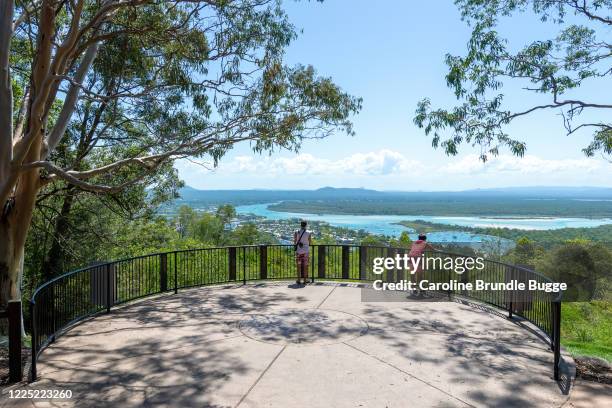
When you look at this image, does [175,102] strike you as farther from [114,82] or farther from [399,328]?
[399,328]

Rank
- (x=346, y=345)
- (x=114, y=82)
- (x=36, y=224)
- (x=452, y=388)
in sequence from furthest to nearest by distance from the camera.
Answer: (x=36, y=224), (x=114, y=82), (x=346, y=345), (x=452, y=388)

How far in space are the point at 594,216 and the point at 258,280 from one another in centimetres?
11285

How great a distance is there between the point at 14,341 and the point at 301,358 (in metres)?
3.90

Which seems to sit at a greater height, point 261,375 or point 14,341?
point 14,341

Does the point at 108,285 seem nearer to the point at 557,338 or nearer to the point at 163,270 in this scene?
the point at 163,270

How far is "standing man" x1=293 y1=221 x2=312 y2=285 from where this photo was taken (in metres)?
12.4

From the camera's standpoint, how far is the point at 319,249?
1337 centimetres

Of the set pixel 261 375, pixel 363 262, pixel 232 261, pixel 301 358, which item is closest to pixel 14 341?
pixel 261 375

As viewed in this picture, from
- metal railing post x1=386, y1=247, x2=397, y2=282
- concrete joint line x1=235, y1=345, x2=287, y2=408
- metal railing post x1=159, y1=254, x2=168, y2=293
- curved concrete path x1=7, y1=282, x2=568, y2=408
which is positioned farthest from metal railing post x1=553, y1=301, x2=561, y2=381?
metal railing post x1=159, y1=254, x2=168, y2=293

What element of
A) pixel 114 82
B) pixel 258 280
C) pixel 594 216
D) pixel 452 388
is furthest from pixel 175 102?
pixel 594 216

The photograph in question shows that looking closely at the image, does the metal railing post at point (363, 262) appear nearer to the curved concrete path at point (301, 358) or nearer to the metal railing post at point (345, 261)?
the metal railing post at point (345, 261)

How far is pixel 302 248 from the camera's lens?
1243 cm

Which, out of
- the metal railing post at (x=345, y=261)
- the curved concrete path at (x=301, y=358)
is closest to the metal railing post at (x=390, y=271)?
the metal railing post at (x=345, y=261)

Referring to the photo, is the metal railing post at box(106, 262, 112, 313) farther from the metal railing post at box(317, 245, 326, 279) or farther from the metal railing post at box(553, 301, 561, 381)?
the metal railing post at box(553, 301, 561, 381)
